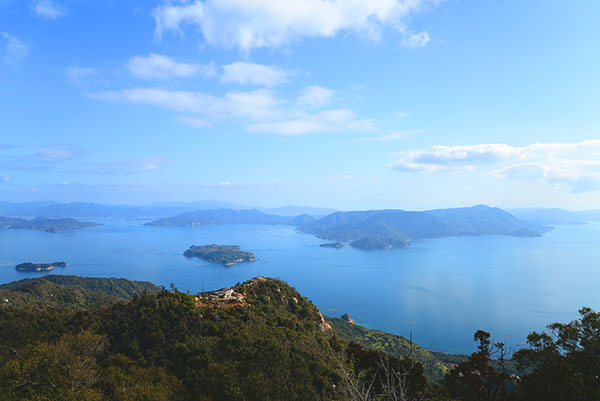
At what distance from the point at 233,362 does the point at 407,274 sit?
105827 mm

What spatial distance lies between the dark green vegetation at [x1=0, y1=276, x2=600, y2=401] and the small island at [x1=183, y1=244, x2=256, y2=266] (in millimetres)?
99725

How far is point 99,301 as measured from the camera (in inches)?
2222

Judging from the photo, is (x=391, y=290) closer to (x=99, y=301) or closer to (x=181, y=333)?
(x=99, y=301)

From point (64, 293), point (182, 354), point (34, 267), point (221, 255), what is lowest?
point (221, 255)

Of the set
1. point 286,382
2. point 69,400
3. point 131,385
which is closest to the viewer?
point 69,400

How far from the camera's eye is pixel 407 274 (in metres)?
110

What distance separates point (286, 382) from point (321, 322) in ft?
73.5

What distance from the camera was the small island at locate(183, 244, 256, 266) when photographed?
13027 cm

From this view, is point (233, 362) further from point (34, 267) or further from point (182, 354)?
point (34, 267)

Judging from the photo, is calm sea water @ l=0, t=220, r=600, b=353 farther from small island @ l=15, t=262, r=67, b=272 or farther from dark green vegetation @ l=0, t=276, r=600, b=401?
dark green vegetation @ l=0, t=276, r=600, b=401

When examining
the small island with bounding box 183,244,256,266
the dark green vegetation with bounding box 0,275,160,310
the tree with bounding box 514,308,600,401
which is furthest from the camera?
the small island with bounding box 183,244,256,266

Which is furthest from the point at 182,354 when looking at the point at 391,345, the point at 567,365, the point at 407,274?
the point at 407,274

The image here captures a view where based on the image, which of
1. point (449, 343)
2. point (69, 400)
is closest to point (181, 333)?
point (69, 400)

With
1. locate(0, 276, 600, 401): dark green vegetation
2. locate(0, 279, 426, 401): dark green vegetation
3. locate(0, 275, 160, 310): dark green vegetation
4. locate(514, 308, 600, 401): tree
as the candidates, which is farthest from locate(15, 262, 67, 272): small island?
locate(514, 308, 600, 401): tree
